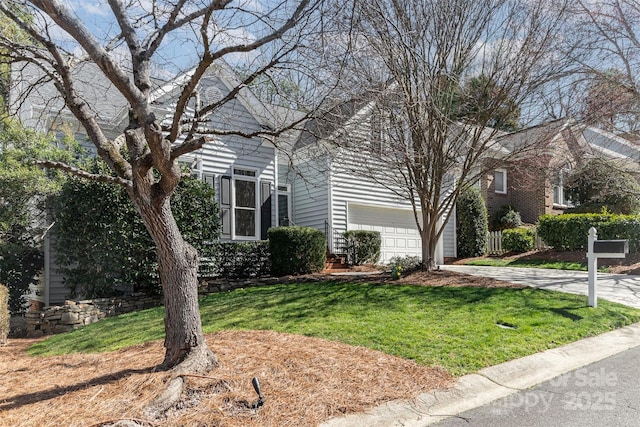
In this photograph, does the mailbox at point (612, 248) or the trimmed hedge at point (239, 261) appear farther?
the trimmed hedge at point (239, 261)

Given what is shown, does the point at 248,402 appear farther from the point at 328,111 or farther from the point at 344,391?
the point at 328,111

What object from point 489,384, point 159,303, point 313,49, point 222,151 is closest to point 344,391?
point 489,384

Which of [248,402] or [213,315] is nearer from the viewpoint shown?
[248,402]

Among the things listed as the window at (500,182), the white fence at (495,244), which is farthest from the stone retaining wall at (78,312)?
the window at (500,182)

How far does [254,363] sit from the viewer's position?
186 inches

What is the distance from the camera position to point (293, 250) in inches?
490

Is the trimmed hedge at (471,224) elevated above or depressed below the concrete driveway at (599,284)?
above

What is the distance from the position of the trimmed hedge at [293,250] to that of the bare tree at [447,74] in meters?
2.84

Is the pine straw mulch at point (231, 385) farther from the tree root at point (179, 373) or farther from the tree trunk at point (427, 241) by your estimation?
the tree trunk at point (427, 241)

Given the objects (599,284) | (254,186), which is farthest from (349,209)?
(599,284)

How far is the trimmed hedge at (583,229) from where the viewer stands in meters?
14.4

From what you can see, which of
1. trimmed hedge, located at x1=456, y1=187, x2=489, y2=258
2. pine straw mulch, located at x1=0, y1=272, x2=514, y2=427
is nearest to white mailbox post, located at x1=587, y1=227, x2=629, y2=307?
pine straw mulch, located at x1=0, y1=272, x2=514, y2=427

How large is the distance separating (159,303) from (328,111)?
7007mm

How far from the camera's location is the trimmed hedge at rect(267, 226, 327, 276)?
1242cm
